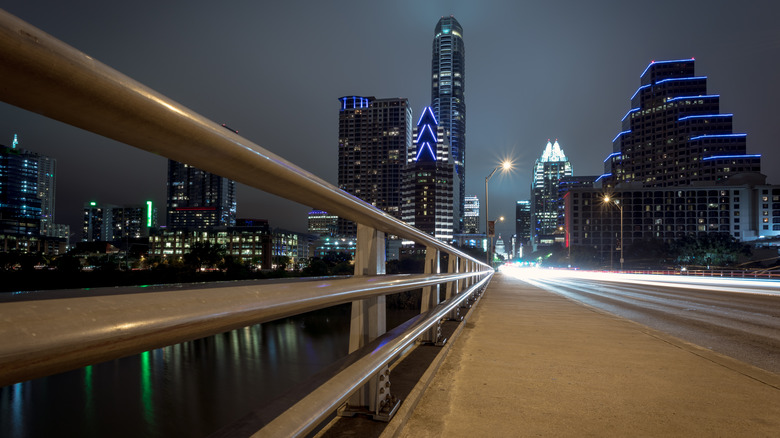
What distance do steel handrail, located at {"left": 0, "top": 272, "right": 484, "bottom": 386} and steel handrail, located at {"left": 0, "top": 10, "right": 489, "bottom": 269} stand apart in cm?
32

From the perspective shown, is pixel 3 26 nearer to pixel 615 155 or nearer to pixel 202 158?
pixel 202 158

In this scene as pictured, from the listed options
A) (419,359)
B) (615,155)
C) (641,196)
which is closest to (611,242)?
(641,196)

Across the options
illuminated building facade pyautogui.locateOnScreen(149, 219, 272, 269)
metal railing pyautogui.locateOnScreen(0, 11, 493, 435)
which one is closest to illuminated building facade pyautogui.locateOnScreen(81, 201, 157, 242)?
illuminated building facade pyautogui.locateOnScreen(149, 219, 272, 269)

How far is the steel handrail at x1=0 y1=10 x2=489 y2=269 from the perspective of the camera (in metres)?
0.66

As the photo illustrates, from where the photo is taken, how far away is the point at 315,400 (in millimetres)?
1526

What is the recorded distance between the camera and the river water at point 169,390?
949 inches

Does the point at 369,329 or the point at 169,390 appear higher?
the point at 369,329

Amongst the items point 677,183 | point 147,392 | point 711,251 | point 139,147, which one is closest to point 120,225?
point 147,392

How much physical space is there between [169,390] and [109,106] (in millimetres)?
34944

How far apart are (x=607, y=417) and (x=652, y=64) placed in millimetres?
189758

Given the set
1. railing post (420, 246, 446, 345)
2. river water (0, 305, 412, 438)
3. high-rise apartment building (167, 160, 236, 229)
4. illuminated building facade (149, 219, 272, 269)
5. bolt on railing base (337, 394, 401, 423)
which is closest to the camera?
bolt on railing base (337, 394, 401, 423)

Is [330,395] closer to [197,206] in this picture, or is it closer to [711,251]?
[711,251]

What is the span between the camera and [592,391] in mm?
3459

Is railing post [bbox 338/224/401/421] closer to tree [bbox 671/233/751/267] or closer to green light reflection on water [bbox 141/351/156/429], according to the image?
green light reflection on water [bbox 141/351/156/429]
